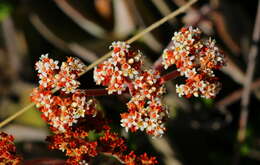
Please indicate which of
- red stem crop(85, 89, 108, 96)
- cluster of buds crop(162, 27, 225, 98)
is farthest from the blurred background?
cluster of buds crop(162, 27, 225, 98)

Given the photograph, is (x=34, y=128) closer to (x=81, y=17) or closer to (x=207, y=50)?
(x=81, y=17)

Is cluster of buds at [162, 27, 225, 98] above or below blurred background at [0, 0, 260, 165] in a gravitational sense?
below

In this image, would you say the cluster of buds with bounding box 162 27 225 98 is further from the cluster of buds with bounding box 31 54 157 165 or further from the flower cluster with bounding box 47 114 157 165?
the flower cluster with bounding box 47 114 157 165

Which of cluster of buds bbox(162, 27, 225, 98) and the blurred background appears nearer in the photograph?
cluster of buds bbox(162, 27, 225, 98)

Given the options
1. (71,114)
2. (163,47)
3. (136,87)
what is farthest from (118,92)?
(163,47)

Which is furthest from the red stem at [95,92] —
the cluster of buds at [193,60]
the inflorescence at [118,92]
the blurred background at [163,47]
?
the blurred background at [163,47]

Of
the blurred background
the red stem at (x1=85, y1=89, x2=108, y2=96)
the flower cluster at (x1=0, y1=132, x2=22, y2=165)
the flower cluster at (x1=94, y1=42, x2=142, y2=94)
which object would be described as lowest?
the flower cluster at (x1=0, y1=132, x2=22, y2=165)

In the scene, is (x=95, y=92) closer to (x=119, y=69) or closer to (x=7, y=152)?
(x=119, y=69)
